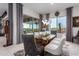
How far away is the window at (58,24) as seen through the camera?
2635 mm

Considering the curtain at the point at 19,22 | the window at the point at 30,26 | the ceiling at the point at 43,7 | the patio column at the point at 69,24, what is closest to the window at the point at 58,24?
the patio column at the point at 69,24

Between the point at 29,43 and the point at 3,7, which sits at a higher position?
the point at 3,7

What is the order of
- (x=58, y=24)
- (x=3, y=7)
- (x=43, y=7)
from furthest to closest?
(x=58, y=24) < (x=43, y=7) < (x=3, y=7)

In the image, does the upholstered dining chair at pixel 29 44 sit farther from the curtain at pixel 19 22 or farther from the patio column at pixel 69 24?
the patio column at pixel 69 24

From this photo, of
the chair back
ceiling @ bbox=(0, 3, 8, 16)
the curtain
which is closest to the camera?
ceiling @ bbox=(0, 3, 8, 16)

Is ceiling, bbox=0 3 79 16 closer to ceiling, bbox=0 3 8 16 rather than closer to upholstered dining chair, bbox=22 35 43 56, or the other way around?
ceiling, bbox=0 3 8 16

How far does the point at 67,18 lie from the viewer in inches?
109

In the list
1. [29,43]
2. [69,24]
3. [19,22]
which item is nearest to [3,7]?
[19,22]

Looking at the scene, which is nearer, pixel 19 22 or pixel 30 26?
pixel 30 26

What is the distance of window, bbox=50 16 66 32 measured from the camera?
8.64 ft

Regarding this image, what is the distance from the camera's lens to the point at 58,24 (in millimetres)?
2617

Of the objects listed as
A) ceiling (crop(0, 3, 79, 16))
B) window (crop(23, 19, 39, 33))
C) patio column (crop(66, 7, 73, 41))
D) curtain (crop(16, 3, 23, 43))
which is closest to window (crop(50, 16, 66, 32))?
patio column (crop(66, 7, 73, 41))

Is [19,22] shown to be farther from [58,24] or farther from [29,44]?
[58,24]

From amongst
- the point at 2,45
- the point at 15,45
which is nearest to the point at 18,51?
the point at 15,45
